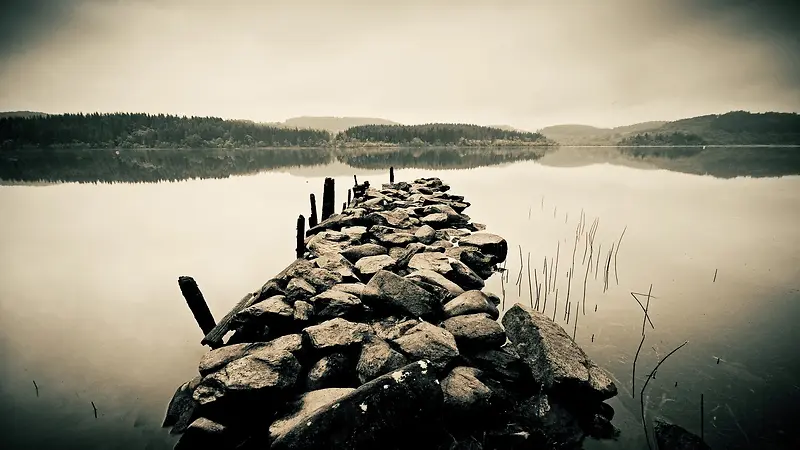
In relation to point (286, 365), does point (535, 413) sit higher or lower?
lower

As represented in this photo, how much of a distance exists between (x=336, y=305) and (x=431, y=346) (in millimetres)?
1804

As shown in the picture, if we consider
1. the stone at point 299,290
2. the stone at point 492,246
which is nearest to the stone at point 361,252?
the stone at point 299,290

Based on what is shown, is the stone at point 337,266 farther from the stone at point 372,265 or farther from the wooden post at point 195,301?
the wooden post at point 195,301

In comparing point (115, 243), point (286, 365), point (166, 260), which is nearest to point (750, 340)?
point (286, 365)

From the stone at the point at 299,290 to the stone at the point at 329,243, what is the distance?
2090mm

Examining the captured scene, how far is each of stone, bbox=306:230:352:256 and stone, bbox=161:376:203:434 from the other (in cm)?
402

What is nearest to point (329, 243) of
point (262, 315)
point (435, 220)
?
point (262, 315)

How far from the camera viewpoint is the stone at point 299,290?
573 centimetres

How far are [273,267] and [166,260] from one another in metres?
3.71

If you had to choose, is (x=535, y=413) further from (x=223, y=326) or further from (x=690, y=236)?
(x=690, y=236)

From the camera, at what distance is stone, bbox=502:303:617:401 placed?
397cm

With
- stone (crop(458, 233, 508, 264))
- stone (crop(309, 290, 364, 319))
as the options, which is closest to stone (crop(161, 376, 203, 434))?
stone (crop(309, 290, 364, 319))

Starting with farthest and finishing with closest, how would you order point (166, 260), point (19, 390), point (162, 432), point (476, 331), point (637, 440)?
point (166, 260), point (19, 390), point (476, 331), point (162, 432), point (637, 440)

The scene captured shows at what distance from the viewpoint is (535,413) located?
3.89 metres
